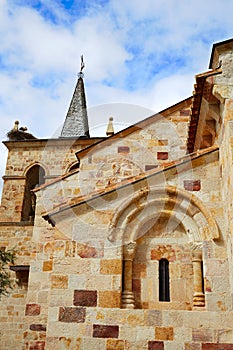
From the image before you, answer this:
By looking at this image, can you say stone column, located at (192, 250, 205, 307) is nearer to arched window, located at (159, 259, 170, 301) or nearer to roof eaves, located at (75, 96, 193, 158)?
arched window, located at (159, 259, 170, 301)

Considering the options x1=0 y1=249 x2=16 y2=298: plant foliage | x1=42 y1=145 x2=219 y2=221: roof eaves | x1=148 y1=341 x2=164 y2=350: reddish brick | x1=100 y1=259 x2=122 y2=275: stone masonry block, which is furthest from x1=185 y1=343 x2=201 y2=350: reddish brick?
x1=0 y1=249 x2=16 y2=298: plant foliage

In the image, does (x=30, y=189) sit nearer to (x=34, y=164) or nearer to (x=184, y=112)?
(x=34, y=164)

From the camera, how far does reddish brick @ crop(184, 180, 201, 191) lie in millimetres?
7184

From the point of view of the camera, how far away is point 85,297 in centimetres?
664

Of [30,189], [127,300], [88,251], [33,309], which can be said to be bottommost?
[127,300]

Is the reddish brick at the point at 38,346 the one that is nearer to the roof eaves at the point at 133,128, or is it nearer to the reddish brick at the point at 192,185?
the roof eaves at the point at 133,128

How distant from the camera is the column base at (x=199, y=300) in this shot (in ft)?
21.5

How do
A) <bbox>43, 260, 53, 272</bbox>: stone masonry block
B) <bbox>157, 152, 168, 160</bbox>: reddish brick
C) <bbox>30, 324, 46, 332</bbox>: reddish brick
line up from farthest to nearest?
<bbox>157, 152, 168, 160</bbox>: reddish brick, <bbox>43, 260, 53, 272</bbox>: stone masonry block, <bbox>30, 324, 46, 332</bbox>: reddish brick

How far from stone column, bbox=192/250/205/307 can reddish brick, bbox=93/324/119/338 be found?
1306mm

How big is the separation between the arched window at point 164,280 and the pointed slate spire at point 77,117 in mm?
12832

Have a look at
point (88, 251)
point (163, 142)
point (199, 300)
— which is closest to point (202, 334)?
point (199, 300)

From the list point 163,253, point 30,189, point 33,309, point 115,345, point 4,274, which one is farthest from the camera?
point 30,189

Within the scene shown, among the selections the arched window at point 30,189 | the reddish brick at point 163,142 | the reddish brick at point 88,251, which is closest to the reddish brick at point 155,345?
the reddish brick at point 88,251

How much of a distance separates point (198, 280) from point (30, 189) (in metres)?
12.9
